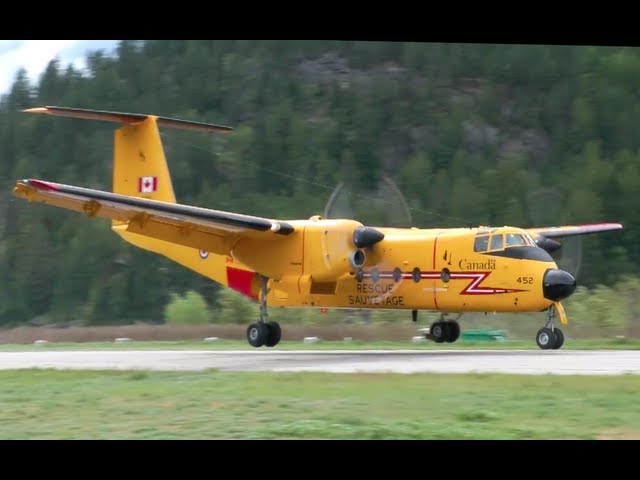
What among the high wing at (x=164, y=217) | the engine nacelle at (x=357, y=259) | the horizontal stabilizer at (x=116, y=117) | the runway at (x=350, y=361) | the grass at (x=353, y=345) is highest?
the horizontal stabilizer at (x=116, y=117)

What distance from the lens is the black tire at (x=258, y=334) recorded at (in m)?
23.4

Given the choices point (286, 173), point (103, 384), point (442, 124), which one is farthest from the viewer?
point (442, 124)

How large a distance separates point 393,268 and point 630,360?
6760 millimetres

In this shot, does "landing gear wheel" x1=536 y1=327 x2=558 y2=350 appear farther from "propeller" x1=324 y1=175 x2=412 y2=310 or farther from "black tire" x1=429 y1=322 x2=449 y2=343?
"propeller" x1=324 y1=175 x2=412 y2=310

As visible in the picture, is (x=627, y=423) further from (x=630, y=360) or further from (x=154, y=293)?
(x=154, y=293)

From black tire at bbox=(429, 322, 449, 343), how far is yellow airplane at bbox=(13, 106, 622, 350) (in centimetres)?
2

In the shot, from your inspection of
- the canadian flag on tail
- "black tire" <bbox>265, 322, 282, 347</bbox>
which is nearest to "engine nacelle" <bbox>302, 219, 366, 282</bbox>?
"black tire" <bbox>265, 322, 282, 347</bbox>

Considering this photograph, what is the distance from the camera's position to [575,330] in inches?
1115

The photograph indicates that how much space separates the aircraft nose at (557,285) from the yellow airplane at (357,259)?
0.02 meters

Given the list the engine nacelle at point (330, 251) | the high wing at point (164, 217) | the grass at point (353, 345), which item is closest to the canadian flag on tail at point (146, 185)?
the high wing at point (164, 217)

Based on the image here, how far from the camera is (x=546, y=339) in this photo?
68.9 ft

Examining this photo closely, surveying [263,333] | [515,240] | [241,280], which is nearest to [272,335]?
[263,333]

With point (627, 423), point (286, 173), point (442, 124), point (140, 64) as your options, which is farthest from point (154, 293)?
point (627, 423)

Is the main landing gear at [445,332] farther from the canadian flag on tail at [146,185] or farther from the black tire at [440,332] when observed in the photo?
the canadian flag on tail at [146,185]
